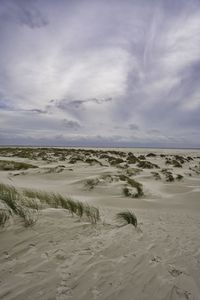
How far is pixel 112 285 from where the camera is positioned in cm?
259

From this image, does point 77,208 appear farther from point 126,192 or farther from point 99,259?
point 126,192

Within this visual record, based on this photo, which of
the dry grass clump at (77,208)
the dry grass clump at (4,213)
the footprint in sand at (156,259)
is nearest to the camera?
the footprint in sand at (156,259)

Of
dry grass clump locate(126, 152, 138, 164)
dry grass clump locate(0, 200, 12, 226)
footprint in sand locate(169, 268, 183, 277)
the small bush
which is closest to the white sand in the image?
footprint in sand locate(169, 268, 183, 277)

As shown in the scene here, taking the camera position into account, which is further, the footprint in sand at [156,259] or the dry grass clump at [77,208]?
the dry grass clump at [77,208]

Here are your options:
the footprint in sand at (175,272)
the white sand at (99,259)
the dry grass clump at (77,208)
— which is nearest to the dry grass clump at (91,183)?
the dry grass clump at (77,208)

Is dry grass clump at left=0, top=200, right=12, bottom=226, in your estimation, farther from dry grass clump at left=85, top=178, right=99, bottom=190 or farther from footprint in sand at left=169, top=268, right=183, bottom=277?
dry grass clump at left=85, top=178, right=99, bottom=190

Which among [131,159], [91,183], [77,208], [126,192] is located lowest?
[126,192]

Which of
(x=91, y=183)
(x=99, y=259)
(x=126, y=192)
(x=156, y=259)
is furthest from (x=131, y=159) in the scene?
(x=99, y=259)

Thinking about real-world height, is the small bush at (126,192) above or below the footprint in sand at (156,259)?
below

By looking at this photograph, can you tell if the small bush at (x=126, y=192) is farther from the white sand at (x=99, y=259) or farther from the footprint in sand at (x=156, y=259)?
the footprint in sand at (x=156, y=259)

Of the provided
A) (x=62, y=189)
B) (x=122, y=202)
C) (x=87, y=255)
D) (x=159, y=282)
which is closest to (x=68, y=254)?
(x=87, y=255)

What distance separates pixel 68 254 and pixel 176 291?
1.36 m

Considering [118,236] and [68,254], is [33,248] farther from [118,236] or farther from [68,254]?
[118,236]

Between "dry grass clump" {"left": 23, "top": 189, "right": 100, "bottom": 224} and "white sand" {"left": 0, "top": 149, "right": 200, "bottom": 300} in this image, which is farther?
"dry grass clump" {"left": 23, "top": 189, "right": 100, "bottom": 224}
